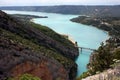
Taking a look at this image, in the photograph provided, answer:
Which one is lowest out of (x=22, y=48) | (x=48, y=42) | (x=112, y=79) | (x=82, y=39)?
(x=82, y=39)

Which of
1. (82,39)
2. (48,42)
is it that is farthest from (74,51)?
(82,39)

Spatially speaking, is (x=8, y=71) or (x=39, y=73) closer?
(x=8, y=71)

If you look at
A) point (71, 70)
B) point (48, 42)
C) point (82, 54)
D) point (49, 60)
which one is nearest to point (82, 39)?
point (82, 54)

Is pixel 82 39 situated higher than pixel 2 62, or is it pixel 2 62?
pixel 2 62

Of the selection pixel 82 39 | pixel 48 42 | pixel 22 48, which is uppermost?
pixel 22 48

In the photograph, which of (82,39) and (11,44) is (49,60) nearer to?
(11,44)

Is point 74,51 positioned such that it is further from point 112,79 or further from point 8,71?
point 112,79

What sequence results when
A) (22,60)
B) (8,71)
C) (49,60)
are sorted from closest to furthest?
1. (8,71)
2. (22,60)
3. (49,60)

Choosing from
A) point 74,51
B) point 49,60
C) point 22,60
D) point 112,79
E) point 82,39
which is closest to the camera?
point 112,79

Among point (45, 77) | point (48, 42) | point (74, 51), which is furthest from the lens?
point (74, 51)
